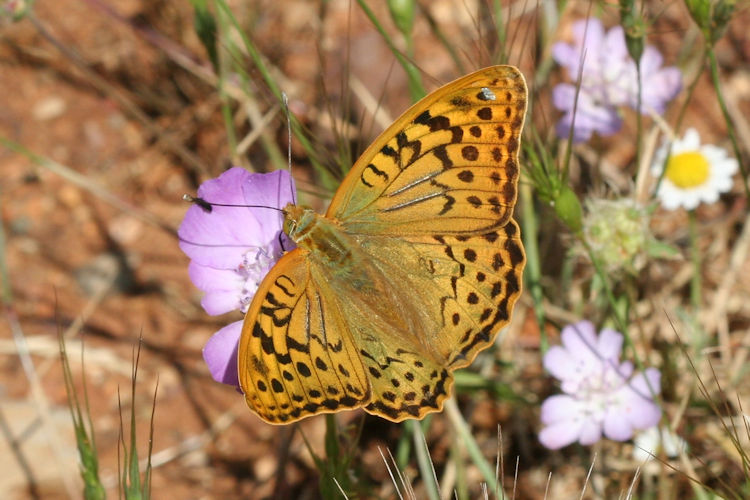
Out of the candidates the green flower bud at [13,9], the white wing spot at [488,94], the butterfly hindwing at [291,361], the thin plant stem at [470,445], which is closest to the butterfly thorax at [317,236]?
the butterfly hindwing at [291,361]

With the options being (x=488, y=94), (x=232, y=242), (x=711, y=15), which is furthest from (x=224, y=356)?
(x=711, y=15)

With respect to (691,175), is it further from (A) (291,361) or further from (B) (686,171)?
(A) (291,361)

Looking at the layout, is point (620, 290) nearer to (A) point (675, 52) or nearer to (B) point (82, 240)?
(A) point (675, 52)

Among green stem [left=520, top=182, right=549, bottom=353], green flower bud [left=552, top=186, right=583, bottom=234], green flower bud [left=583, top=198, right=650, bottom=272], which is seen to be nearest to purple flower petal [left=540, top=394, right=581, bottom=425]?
green stem [left=520, top=182, right=549, bottom=353]

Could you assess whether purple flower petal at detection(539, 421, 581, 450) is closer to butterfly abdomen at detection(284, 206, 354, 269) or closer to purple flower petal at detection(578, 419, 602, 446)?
purple flower petal at detection(578, 419, 602, 446)

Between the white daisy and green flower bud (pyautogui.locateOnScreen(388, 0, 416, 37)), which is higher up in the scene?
green flower bud (pyautogui.locateOnScreen(388, 0, 416, 37))

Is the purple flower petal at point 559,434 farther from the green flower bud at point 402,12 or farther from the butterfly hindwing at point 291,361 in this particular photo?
the green flower bud at point 402,12

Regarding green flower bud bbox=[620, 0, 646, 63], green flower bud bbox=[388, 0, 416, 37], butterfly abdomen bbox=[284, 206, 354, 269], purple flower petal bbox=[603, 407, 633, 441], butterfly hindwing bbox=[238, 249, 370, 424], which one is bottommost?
purple flower petal bbox=[603, 407, 633, 441]
